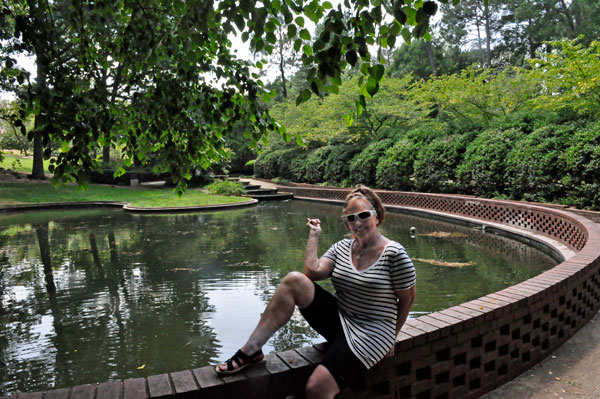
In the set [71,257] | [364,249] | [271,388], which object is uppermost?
[364,249]

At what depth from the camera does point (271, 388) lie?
2.25m

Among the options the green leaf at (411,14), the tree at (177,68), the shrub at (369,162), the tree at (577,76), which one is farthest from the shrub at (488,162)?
the green leaf at (411,14)

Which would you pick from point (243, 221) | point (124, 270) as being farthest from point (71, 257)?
point (243, 221)

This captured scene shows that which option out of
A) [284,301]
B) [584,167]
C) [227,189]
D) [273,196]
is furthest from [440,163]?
[284,301]

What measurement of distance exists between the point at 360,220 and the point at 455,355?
1112 mm

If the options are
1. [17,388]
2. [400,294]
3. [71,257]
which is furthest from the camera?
[71,257]

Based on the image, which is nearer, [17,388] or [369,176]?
[17,388]

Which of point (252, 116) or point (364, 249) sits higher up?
point (252, 116)

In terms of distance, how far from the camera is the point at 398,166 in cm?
1750

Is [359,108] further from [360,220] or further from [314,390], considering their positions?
[314,390]

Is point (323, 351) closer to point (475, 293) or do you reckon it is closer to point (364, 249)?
point (364, 249)

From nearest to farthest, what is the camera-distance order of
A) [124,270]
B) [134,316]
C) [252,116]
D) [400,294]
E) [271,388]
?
[271,388]
[400,294]
[252,116]
[134,316]
[124,270]

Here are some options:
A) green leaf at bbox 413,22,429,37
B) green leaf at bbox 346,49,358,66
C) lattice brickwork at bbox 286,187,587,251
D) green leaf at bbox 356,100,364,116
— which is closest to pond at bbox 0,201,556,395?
lattice brickwork at bbox 286,187,587,251

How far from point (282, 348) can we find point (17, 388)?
7.93ft
